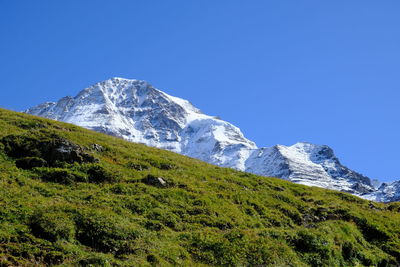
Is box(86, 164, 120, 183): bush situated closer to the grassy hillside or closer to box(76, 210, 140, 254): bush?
the grassy hillside

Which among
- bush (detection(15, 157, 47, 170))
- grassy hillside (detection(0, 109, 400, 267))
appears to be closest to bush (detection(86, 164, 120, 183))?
grassy hillside (detection(0, 109, 400, 267))

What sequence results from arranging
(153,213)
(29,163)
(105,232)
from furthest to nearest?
1. (29,163)
2. (153,213)
3. (105,232)

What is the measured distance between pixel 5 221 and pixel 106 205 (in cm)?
593

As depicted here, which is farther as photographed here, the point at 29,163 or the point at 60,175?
the point at 29,163

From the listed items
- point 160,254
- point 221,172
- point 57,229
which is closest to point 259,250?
point 160,254

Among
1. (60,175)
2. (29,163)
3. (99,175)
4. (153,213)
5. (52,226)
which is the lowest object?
(52,226)

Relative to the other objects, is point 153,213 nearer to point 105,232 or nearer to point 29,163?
point 105,232

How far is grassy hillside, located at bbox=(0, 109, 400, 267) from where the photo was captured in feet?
64.2

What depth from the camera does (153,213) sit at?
24.9 metres

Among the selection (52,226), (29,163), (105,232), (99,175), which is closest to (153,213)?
(105,232)

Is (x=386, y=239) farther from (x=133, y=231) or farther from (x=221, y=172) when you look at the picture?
(x=133, y=231)

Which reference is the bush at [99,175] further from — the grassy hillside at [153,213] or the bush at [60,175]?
the bush at [60,175]

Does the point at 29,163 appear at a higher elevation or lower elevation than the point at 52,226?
higher

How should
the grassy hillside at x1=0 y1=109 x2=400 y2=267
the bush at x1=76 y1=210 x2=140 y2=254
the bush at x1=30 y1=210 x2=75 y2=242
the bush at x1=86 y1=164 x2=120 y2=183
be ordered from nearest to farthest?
the bush at x1=30 y1=210 x2=75 y2=242
the grassy hillside at x1=0 y1=109 x2=400 y2=267
the bush at x1=76 y1=210 x2=140 y2=254
the bush at x1=86 y1=164 x2=120 y2=183
